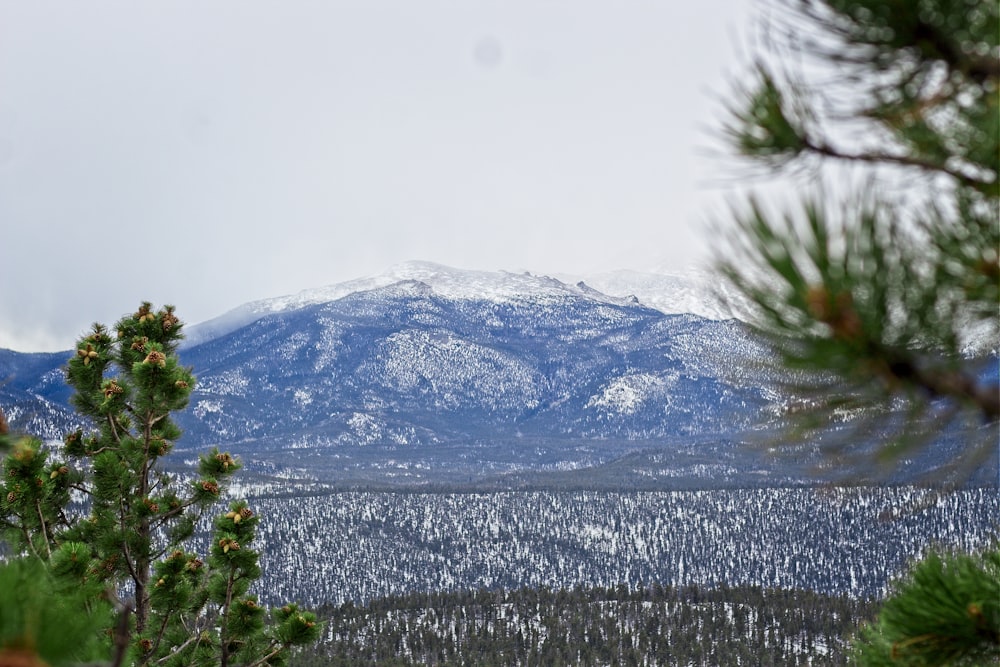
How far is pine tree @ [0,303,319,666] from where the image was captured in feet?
39.7

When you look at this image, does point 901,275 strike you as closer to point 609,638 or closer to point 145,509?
point 145,509

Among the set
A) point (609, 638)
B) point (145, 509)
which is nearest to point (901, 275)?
point (145, 509)

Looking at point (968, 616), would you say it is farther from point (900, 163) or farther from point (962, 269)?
point (900, 163)

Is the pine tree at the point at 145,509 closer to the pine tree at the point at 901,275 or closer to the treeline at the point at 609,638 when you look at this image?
the pine tree at the point at 901,275

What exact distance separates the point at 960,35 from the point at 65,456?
545 inches

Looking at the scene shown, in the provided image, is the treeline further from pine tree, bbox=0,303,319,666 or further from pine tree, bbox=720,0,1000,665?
pine tree, bbox=720,0,1000,665

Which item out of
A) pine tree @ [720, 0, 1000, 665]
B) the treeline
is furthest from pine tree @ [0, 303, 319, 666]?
the treeline

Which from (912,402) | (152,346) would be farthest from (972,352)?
(152,346)

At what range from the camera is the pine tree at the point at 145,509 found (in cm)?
1211

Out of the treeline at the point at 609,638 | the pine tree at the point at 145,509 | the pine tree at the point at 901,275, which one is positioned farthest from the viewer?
the treeline at the point at 609,638

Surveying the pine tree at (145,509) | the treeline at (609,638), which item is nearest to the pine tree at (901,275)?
the pine tree at (145,509)

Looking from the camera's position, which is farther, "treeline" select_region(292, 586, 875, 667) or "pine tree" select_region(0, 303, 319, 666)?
"treeline" select_region(292, 586, 875, 667)

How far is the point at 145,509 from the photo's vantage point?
12.8 meters

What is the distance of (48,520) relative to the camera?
499 inches
